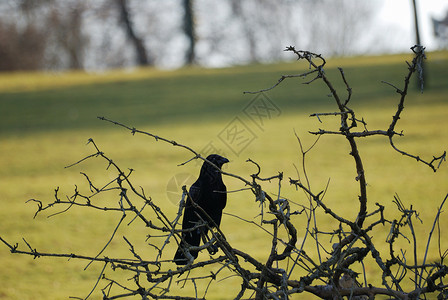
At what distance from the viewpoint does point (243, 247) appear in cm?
754

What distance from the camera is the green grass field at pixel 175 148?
310 inches

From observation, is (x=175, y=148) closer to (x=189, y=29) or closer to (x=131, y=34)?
(x=189, y=29)

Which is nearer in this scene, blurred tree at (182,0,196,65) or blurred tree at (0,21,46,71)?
blurred tree at (182,0,196,65)

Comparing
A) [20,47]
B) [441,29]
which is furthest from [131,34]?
[441,29]

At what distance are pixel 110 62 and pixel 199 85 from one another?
1655cm

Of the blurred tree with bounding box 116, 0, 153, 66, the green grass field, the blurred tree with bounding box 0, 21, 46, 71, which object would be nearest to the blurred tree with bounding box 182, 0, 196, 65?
the blurred tree with bounding box 116, 0, 153, 66

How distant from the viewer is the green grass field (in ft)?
25.8

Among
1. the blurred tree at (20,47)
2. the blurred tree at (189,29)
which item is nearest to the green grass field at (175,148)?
the blurred tree at (189,29)

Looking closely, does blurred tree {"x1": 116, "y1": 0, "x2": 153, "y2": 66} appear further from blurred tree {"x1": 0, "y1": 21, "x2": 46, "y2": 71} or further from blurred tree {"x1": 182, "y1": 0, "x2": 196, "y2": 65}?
blurred tree {"x1": 0, "y1": 21, "x2": 46, "y2": 71}

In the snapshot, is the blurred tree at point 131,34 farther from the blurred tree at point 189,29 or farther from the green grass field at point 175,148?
the green grass field at point 175,148

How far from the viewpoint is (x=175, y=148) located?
14227 mm

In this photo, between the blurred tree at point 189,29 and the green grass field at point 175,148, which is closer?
the green grass field at point 175,148

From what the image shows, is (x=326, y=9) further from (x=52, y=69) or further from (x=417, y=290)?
(x=417, y=290)

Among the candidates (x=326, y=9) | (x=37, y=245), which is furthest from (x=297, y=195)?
(x=326, y=9)
